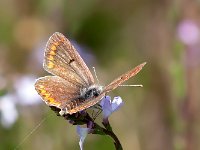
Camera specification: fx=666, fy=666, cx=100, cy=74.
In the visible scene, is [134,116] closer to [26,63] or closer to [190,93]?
[190,93]

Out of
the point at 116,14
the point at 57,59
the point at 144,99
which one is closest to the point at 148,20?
the point at 116,14

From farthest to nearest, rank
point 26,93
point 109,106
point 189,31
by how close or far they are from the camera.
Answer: point 189,31 < point 26,93 < point 109,106

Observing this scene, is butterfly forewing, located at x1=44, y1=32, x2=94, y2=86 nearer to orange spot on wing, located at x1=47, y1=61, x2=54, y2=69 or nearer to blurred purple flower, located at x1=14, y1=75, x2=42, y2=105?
orange spot on wing, located at x1=47, y1=61, x2=54, y2=69

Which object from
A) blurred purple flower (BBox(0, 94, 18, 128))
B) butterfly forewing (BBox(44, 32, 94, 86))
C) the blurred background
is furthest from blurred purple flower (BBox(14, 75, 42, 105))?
butterfly forewing (BBox(44, 32, 94, 86))

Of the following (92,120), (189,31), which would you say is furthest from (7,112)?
(92,120)

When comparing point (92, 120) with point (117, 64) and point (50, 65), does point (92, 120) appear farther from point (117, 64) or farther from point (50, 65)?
point (117, 64)

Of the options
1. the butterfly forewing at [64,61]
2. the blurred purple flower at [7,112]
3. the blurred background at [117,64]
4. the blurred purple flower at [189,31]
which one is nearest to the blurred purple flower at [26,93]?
the blurred background at [117,64]
